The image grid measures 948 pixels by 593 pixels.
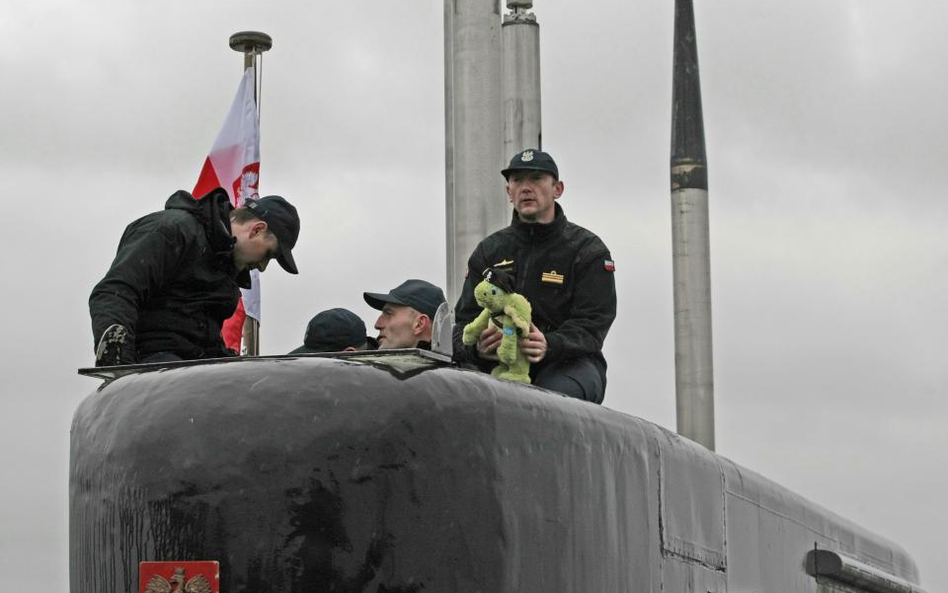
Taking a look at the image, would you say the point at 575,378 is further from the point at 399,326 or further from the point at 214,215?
the point at 214,215

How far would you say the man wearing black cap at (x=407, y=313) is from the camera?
6.80 meters

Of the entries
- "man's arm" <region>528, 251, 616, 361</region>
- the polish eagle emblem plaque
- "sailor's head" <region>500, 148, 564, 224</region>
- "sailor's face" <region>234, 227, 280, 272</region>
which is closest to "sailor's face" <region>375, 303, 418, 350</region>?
"sailor's head" <region>500, 148, 564, 224</region>

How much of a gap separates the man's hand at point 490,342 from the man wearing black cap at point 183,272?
0.68 meters

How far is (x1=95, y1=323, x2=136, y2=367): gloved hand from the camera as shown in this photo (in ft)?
15.9

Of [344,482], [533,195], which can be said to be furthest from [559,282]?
[344,482]

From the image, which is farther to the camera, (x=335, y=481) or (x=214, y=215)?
(x=214, y=215)

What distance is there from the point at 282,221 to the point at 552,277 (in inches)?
44.8

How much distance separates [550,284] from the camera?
6.27 metres

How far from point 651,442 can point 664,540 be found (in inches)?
11.5

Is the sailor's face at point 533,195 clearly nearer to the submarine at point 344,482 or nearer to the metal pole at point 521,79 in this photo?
the submarine at point 344,482

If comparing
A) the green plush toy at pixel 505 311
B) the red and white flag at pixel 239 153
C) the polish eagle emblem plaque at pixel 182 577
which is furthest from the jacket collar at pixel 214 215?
the red and white flag at pixel 239 153

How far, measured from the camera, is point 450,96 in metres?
10.8

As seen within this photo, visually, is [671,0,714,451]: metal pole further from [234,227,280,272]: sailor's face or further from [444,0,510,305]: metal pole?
[234,227,280,272]: sailor's face

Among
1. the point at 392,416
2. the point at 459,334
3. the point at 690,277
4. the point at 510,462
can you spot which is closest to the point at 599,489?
→ the point at 510,462
